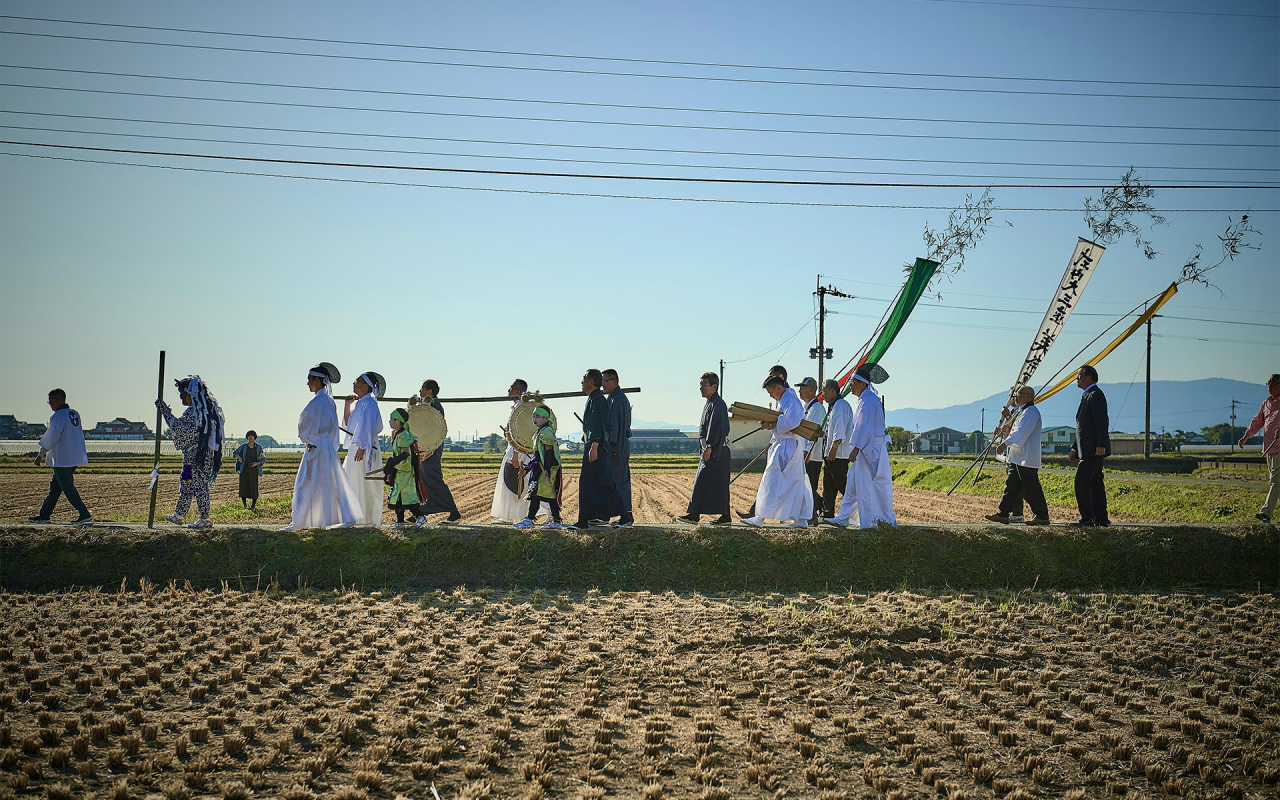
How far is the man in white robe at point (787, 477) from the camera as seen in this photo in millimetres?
9656

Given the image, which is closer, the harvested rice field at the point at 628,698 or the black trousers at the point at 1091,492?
the harvested rice field at the point at 628,698

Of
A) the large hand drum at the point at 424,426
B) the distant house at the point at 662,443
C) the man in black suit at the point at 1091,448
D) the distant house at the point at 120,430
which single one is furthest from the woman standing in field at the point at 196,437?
the distant house at the point at 120,430

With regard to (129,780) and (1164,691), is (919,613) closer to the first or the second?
(1164,691)

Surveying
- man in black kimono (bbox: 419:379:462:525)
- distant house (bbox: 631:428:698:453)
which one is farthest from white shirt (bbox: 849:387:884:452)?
distant house (bbox: 631:428:698:453)

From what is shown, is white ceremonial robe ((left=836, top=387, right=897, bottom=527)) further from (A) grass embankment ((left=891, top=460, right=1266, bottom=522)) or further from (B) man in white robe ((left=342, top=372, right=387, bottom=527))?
(A) grass embankment ((left=891, top=460, right=1266, bottom=522))

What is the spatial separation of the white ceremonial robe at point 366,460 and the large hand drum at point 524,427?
1.60 meters

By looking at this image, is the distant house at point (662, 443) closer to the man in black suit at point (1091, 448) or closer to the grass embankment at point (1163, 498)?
the grass embankment at point (1163, 498)

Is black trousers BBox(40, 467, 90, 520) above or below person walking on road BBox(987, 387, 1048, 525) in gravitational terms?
below

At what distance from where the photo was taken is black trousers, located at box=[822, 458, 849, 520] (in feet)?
33.1

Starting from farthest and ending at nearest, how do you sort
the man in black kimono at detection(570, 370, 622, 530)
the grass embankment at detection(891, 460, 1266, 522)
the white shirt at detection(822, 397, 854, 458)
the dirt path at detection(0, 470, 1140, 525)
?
the dirt path at detection(0, 470, 1140, 525)
the grass embankment at detection(891, 460, 1266, 522)
the white shirt at detection(822, 397, 854, 458)
the man in black kimono at detection(570, 370, 622, 530)

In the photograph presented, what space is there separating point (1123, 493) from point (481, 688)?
1967 centimetres

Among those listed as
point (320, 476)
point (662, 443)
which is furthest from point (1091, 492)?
point (662, 443)

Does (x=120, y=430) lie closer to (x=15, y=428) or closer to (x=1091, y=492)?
(x=15, y=428)

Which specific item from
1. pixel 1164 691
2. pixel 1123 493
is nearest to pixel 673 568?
pixel 1164 691
